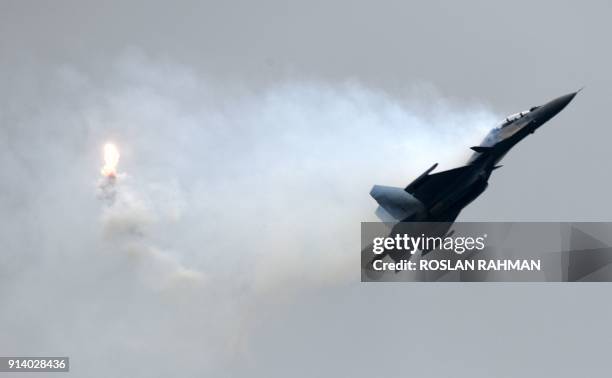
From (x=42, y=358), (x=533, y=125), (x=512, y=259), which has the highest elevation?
(x=533, y=125)

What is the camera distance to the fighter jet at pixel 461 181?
105m

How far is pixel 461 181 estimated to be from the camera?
106 m

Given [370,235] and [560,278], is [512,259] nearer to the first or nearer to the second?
[560,278]

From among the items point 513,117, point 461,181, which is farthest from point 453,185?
point 513,117

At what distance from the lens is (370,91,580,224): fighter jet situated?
10519 centimetres

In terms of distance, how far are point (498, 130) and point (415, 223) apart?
9.92 meters

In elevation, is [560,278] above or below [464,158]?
A: below

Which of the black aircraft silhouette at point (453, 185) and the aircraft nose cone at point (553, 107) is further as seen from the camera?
the black aircraft silhouette at point (453, 185)

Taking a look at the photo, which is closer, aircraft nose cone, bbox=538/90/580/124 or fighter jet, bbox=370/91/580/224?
aircraft nose cone, bbox=538/90/580/124

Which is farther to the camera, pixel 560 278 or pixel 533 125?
pixel 560 278

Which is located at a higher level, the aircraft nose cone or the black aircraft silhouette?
the aircraft nose cone

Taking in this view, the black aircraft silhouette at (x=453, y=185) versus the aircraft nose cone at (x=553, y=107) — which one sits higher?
the aircraft nose cone at (x=553, y=107)

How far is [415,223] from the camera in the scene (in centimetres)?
10794

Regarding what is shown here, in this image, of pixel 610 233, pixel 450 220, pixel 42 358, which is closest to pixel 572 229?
pixel 610 233
